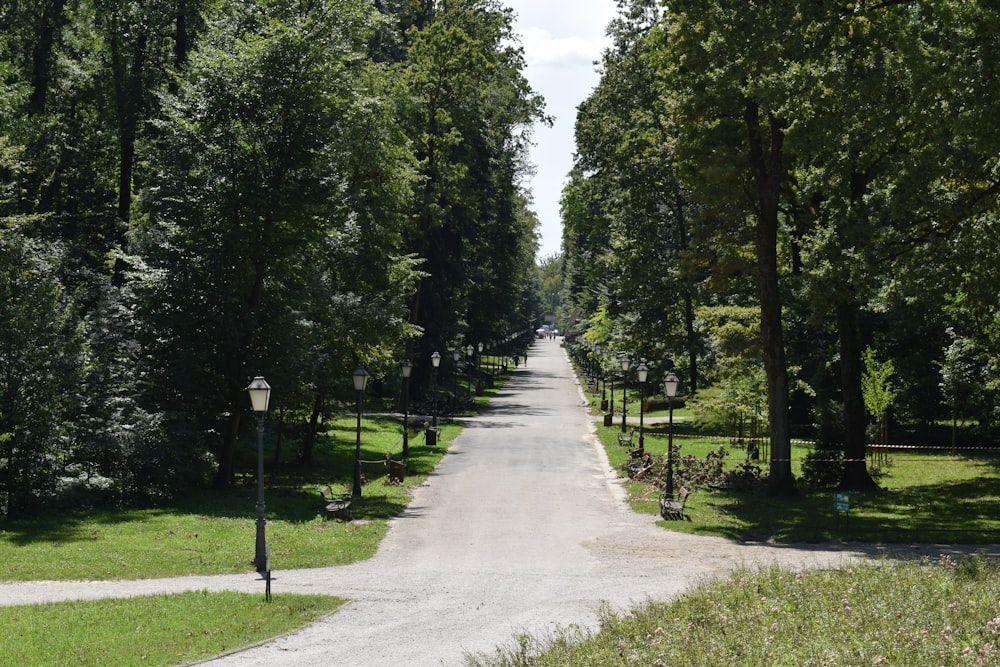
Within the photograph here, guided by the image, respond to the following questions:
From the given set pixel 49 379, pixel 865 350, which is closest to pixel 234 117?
pixel 49 379

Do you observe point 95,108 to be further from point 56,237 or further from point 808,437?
point 808,437

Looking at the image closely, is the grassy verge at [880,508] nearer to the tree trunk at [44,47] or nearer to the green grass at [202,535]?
the green grass at [202,535]

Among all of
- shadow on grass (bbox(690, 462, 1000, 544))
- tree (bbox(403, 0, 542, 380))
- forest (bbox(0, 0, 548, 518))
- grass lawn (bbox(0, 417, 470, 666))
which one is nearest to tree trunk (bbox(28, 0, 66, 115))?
forest (bbox(0, 0, 548, 518))

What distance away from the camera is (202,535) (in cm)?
1920

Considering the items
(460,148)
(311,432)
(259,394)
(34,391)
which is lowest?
(311,432)

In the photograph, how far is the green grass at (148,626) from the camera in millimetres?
11172

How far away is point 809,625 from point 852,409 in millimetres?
17861

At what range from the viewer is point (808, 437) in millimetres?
37844

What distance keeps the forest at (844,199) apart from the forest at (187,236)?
1006 cm

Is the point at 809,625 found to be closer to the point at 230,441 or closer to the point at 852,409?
the point at 852,409

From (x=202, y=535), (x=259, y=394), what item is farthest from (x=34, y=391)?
(x=259, y=394)

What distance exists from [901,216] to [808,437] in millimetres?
Result: 20371

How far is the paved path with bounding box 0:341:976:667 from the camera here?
39.9 ft

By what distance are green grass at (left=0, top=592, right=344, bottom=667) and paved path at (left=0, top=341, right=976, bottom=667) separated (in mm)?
502
